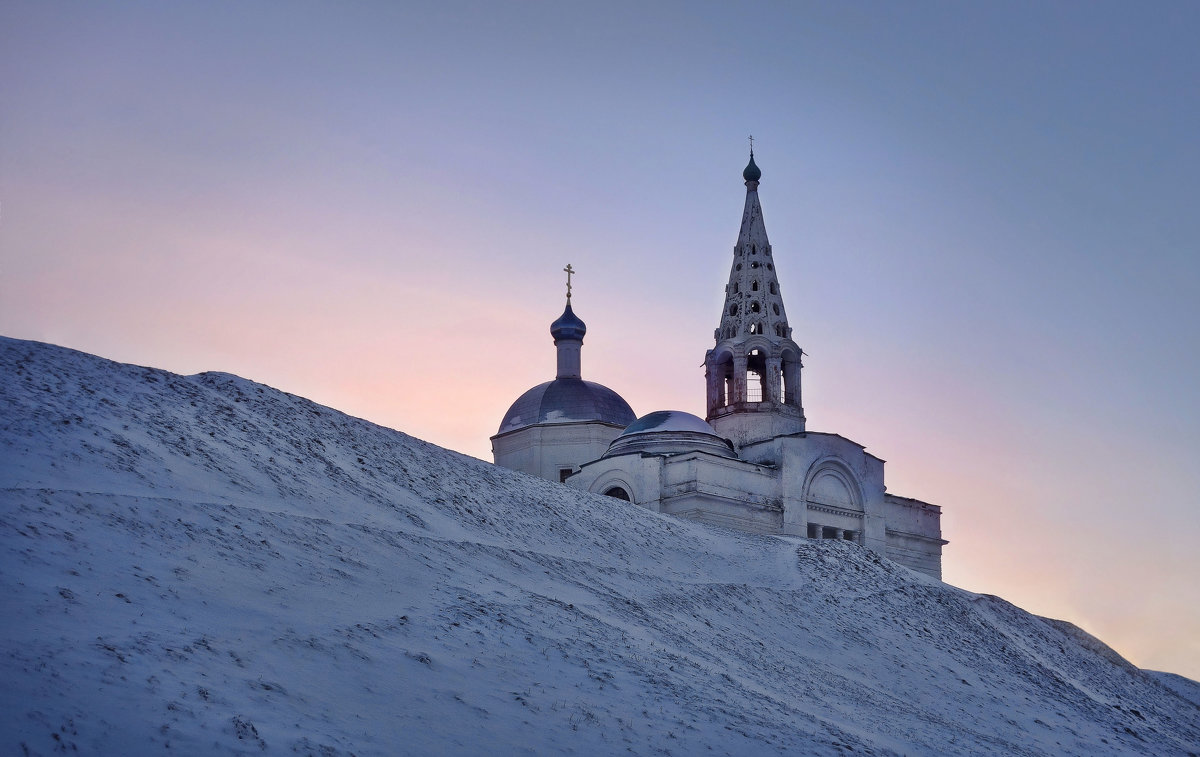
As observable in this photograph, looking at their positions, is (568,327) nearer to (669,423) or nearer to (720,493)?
(669,423)

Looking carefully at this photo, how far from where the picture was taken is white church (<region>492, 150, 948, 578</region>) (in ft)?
84.8

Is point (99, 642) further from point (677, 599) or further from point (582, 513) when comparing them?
point (582, 513)

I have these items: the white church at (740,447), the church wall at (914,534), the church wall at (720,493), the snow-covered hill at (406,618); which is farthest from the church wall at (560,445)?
the snow-covered hill at (406,618)

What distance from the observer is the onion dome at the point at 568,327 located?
32688mm

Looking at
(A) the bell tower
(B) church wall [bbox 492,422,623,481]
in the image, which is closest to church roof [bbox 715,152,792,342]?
(A) the bell tower

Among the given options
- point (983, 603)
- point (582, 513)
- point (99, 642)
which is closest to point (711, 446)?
point (983, 603)

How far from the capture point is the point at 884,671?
15.9 m

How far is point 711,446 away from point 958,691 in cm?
1139

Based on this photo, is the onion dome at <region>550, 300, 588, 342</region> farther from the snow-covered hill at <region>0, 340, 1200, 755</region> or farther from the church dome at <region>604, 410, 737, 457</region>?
the snow-covered hill at <region>0, 340, 1200, 755</region>

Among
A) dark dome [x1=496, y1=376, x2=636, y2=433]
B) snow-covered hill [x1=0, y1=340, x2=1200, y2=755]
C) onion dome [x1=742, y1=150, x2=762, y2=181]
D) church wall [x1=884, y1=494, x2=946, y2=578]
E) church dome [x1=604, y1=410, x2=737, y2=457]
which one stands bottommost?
snow-covered hill [x1=0, y1=340, x2=1200, y2=755]

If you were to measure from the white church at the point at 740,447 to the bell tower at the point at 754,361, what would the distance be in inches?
1.2

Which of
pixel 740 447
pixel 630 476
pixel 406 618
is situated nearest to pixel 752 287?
pixel 740 447

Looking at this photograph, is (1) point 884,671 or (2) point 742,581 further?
(2) point 742,581

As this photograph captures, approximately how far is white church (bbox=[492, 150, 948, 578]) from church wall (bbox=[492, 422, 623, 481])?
1.2 inches
